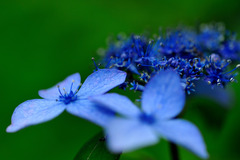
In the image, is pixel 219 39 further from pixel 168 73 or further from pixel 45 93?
pixel 45 93

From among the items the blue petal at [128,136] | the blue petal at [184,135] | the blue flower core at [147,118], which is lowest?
the blue petal at [184,135]

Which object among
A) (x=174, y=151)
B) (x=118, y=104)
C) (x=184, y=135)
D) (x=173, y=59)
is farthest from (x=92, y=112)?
(x=174, y=151)

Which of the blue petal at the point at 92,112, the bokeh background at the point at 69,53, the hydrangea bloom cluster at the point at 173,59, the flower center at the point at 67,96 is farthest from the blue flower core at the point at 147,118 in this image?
the bokeh background at the point at 69,53

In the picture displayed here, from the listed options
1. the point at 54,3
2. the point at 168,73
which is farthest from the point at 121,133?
the point at 54,3

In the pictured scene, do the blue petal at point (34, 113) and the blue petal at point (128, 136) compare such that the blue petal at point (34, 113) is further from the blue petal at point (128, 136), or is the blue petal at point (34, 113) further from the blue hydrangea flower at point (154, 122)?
the blue petal at point (128, 136)

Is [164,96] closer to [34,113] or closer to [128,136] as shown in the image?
[128,136]

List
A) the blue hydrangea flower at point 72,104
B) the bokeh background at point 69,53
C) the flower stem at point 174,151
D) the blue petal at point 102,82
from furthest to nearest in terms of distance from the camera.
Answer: the bokeh background at point 69,53, the flower stem at point 174,151, the blue petal at point 102,82, the blue hydrangea flower at point 72,104

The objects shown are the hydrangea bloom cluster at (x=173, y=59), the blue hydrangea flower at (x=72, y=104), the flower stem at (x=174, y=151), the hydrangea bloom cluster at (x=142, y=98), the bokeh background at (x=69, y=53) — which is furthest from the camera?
the bokeh background at (x=69, y=53)
